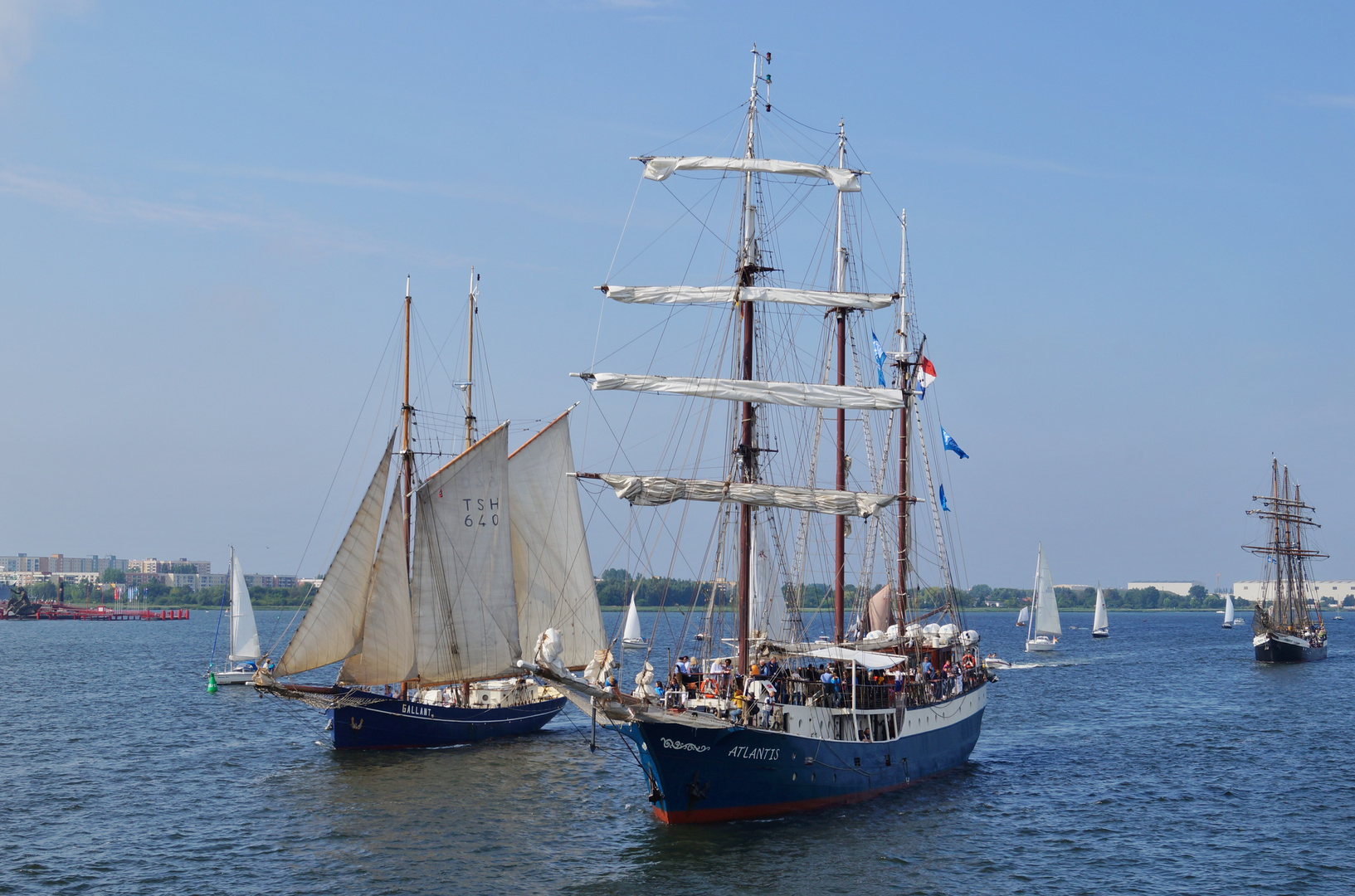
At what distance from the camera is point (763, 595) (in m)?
72.9

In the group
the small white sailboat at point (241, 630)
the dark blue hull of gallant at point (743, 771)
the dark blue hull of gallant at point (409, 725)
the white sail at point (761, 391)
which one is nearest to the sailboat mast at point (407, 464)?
the dark blue hull of gallant at point (409, 725)

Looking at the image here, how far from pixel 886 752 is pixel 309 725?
40.3 meters

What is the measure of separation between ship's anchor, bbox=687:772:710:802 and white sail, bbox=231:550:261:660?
72195 mm

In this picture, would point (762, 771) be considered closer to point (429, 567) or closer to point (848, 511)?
point (848, 511)

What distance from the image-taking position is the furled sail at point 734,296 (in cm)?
5122

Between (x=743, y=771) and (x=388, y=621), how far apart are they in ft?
82.8

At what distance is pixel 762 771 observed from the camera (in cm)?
4269

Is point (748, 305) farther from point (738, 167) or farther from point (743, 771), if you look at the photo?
point (743, 771)

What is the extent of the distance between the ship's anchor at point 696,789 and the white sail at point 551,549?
2698 centimetres

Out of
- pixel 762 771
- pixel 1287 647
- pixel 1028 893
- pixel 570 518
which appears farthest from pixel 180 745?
pixel 1287 647

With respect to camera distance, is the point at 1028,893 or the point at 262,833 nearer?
the point at 1028,893

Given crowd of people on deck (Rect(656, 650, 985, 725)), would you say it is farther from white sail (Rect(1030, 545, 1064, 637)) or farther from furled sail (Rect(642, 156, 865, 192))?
white sail (Rect(1030, 545, 1064, 637))

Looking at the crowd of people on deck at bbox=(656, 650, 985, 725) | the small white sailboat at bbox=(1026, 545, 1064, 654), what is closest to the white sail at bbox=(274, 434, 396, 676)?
the crowd of people on deck at bbox=(656, 650, 985, 725)

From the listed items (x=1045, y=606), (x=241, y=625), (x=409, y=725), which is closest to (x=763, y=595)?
(x=409, y=725)
